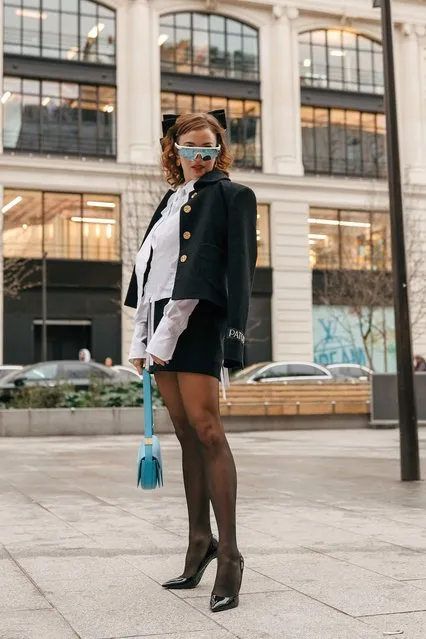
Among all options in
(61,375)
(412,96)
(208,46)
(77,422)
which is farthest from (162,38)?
(77,422)

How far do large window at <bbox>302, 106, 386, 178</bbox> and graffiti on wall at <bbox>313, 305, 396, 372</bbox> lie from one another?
6.40m

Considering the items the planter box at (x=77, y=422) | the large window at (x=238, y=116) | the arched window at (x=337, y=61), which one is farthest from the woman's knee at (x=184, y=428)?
the arched window at (x=337, y=61)

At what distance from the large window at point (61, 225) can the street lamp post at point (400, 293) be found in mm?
26515

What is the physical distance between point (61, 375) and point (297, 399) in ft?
18.7

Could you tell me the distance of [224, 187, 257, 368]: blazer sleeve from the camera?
148 inches

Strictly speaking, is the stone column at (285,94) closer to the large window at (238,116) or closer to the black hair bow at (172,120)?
the large window at (238,116)

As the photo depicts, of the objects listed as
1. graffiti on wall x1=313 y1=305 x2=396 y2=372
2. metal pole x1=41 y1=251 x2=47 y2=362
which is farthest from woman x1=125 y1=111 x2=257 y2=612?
graffiti on wall x1=313 y1=305 x2=396 y2=372

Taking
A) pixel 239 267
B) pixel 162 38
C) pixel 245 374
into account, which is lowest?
pixel 245 374

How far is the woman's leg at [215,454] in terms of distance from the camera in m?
3.76

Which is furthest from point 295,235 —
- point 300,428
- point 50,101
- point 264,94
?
point 300,428

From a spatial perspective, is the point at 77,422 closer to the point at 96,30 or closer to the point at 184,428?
the point at 184,428

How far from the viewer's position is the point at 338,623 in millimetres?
3307

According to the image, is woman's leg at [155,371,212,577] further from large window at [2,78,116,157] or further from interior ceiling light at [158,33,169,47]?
interior ceiling light at [158,33,169,47]

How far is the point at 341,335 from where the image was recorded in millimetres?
38906
